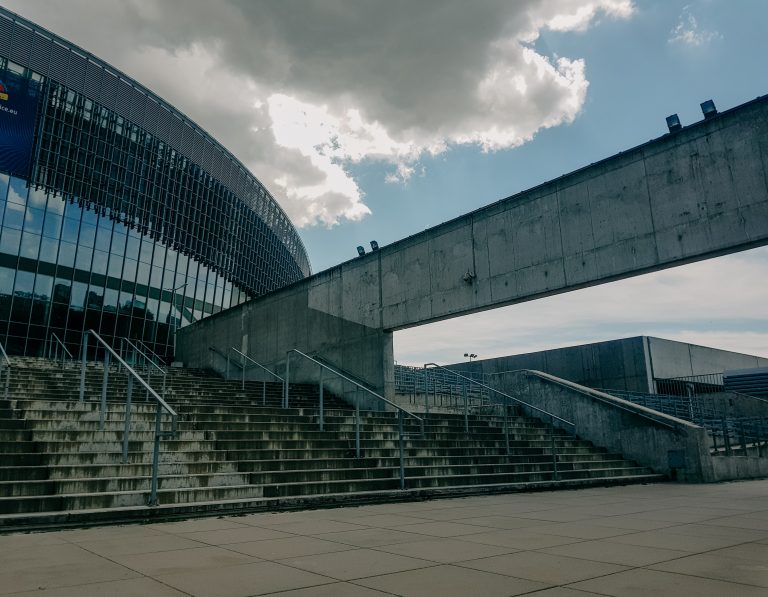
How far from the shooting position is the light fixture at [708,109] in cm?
1094

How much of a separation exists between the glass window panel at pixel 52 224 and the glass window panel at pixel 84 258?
1.30 meters

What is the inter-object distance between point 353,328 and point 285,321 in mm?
3311

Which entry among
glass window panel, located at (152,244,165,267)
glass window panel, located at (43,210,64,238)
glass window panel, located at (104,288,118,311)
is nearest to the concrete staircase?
glass window panel, located at (43,210,64,238)

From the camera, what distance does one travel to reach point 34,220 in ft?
96.0

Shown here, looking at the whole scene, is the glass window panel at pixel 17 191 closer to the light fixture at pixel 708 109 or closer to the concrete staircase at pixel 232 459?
the concrete staircase at pixel 232 459

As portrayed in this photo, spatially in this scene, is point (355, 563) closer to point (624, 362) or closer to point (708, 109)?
point (708, 109)

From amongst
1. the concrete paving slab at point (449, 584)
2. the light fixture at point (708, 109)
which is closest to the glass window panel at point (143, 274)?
the light fixture at point (708, 109)

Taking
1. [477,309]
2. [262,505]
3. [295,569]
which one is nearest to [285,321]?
[477,309]

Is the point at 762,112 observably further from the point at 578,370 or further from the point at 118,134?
the point at 118,134

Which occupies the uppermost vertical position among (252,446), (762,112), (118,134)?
(118,134)

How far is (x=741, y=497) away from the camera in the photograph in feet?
29.5

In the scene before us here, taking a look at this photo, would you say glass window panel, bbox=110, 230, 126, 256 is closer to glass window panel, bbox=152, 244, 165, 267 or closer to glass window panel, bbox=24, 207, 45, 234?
glass window panel, bbox=152, 244, 165, 267

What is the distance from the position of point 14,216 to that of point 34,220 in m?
0.87

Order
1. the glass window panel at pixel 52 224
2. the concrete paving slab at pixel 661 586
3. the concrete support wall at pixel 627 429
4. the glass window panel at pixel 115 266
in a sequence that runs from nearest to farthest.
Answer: the concrete paving slab at pixel 661 586
the concrete support wall at pixel 627 429
the glass window panel at pixel 52 224
the glass window panel at pixel 115 266
